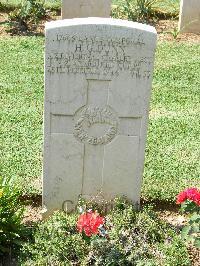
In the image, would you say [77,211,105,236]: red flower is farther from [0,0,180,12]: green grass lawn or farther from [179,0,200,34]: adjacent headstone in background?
[0,0,180,12]: green grass lawn

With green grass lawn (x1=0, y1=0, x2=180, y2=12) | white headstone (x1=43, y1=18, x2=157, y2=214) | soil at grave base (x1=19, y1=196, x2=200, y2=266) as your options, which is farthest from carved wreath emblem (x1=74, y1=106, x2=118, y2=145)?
green grass lawn (x1=0, y1=0, x2=180, y2=12)

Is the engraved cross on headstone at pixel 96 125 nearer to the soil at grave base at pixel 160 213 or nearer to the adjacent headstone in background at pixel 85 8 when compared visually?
the soil at grave base at pixel 160 213

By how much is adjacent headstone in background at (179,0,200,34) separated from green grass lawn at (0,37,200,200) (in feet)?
3.04

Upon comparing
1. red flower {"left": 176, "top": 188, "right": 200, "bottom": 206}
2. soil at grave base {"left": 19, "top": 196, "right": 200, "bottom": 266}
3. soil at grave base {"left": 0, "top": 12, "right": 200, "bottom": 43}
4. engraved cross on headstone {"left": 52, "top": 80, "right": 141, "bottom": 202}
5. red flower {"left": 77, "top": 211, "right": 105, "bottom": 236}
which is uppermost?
soil at grave base {"left": 0, "top": 12, "right": 200, "bottom": 43}

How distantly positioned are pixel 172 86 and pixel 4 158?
3.30 m

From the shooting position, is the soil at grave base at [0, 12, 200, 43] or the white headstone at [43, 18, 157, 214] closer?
the white headstone at [43, 18, 157, 214]

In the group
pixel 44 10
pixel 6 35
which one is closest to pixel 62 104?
pixel 6 35

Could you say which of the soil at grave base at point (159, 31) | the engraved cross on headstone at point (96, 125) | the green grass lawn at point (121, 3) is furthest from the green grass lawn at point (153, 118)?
the green grass lawn at point (121, 3)

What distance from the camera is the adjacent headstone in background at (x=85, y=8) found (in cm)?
1079

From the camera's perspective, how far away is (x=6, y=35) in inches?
422

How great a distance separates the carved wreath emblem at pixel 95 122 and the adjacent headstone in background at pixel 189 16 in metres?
6.74

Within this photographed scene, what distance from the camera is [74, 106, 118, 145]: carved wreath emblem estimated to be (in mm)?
4656

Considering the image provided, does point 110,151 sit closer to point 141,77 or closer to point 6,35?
point 141,77

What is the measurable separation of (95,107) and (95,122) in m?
0.14
